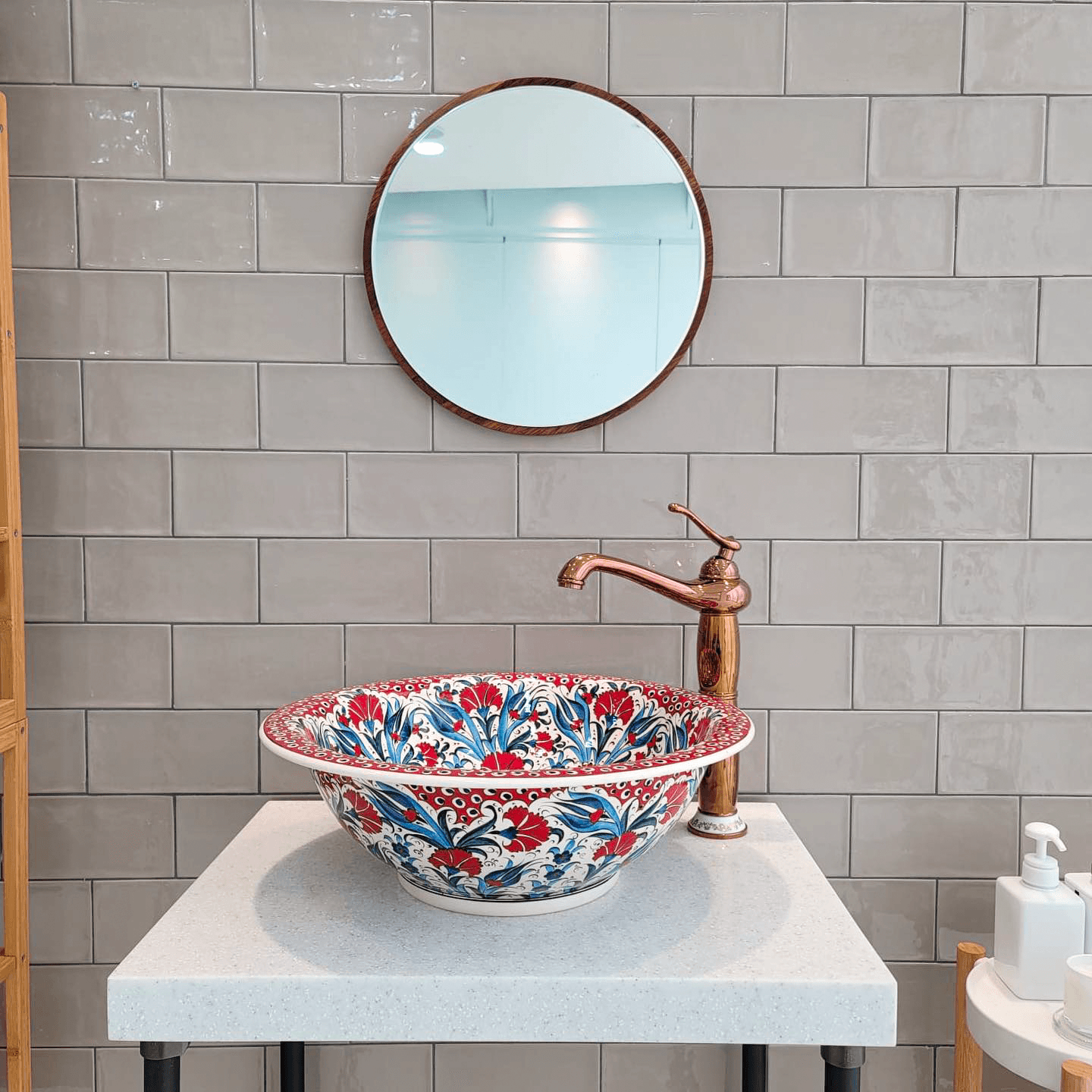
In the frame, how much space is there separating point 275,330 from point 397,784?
71 centimetres

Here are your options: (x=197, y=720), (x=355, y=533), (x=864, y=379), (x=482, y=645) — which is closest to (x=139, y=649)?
(x=197, y=720)

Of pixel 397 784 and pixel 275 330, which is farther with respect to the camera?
pixel 275 330

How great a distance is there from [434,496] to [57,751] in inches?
23.2

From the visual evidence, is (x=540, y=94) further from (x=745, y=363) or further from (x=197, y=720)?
(x=197, y=720)

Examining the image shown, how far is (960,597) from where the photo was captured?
1.28 m

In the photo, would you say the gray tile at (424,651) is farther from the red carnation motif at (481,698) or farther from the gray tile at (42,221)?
the gray tile at (42,221)

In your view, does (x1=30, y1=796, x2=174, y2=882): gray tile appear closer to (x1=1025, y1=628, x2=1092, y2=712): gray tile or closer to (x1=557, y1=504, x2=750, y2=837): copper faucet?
(x1=557, y1=504, x2=750, y2=837): copper faucet

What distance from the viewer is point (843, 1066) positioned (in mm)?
797

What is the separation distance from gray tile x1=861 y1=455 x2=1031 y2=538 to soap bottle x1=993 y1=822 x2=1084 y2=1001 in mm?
382

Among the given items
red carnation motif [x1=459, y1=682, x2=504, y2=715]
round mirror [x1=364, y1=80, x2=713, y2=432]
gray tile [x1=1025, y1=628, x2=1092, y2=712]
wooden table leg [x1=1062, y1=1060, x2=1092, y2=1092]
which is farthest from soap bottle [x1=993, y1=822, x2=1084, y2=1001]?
round mirror [x1=364, y1=80, x2=713, y2=432]

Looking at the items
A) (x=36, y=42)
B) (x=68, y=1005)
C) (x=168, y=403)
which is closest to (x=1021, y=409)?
(x=168, y=403)

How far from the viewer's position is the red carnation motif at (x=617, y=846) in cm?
80

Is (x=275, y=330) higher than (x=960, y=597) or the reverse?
higher

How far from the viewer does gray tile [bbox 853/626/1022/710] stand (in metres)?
1.29
